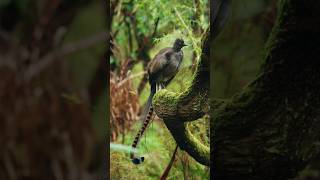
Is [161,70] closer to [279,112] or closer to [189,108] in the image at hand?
[189,108]

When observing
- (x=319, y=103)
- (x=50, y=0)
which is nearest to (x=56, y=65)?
(x=50, y=0)

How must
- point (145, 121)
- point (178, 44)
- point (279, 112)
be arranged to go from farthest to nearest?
1. point (145, 121)
2. point (178, 44)
3. point (279, 112)

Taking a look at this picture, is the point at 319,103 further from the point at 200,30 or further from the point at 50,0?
the point at 50,0

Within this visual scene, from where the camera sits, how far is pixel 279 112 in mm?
3102

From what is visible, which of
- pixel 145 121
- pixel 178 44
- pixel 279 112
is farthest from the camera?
pixel 145 121

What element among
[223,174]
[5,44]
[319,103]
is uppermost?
[5,44]

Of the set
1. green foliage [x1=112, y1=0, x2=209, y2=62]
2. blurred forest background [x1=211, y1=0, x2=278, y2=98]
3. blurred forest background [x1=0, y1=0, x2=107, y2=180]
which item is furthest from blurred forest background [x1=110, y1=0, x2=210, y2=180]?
blurred forest background [x1=211, y1=0, x2=278, y2=98]

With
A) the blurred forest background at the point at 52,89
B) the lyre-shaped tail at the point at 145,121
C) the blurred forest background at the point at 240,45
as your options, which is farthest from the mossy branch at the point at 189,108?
the blurred forest background at the point at 52,89

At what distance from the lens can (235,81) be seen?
3.40 m

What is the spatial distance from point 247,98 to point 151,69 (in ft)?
1.85

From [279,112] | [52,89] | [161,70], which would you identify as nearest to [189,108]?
[161,70]

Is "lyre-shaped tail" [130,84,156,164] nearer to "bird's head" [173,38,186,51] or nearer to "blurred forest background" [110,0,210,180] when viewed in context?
"blurred forest background" [110,0,210,180]

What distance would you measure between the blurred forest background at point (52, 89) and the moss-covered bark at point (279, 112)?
76cm

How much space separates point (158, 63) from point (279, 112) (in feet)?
2.35
